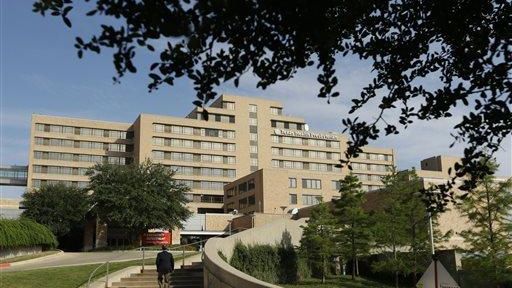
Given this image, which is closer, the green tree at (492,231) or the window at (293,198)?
the green tree at (492,231)

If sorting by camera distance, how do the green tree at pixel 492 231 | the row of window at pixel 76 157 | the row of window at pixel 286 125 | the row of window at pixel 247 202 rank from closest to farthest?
the green tree at pixel 492 231 < the row of window at pixel 247 202 < the row of window at pixel 76 157 < the row of window at pixel 286 125

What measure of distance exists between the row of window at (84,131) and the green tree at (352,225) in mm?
73901

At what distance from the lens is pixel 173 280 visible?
724 inches

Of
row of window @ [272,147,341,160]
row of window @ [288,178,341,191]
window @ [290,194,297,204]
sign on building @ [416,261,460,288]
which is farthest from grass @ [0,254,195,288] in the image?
row of window @ [272,147,341,160]

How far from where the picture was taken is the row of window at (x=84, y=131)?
95.8m

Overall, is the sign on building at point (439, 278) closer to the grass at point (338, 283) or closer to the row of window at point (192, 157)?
the grass at point (338, 283)

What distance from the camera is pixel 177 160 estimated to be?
97375mm

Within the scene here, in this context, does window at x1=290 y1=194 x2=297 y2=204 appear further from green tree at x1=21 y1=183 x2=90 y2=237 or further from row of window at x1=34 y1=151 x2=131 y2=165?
green tree at x1=21 y1=183 x2=90 y2=237

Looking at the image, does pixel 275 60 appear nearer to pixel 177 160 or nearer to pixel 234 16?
pixel 234 16

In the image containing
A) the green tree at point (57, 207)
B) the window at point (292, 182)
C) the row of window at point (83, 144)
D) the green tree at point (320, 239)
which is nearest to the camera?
the green tree at point (320, 239)

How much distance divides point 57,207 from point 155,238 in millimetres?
10547

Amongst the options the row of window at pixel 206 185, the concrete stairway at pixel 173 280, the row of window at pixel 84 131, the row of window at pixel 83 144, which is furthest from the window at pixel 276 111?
the concrete stairway at pixel 173 280

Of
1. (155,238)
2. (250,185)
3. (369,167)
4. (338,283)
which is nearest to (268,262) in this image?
(338,283)

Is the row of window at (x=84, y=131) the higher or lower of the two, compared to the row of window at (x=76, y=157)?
higher
